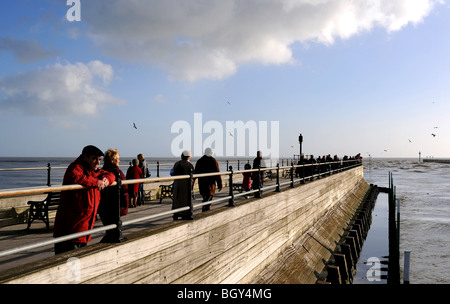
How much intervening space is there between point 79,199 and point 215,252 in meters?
3.57

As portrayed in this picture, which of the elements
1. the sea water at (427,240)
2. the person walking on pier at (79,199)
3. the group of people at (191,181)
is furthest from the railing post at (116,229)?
the sea water at (427,240)

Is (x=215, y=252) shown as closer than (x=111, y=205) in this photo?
No

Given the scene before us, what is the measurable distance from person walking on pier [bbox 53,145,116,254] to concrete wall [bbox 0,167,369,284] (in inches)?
12.1

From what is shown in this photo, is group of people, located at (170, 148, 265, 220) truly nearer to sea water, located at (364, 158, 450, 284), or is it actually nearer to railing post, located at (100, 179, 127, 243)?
railing post, located at (100, 179, 127, 243)

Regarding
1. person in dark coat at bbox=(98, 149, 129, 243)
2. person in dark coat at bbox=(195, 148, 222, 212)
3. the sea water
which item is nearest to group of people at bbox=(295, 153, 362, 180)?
the sea water

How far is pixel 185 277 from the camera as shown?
607cm

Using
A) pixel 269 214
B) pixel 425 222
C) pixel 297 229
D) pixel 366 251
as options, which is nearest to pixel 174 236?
pixel 269 214

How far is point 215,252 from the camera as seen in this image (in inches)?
281

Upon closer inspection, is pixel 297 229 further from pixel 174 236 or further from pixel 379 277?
pixel 174 236

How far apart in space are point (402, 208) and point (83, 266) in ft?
118

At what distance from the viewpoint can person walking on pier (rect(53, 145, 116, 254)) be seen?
419 cm

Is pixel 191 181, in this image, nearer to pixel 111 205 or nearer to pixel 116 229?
pixel 111 205
